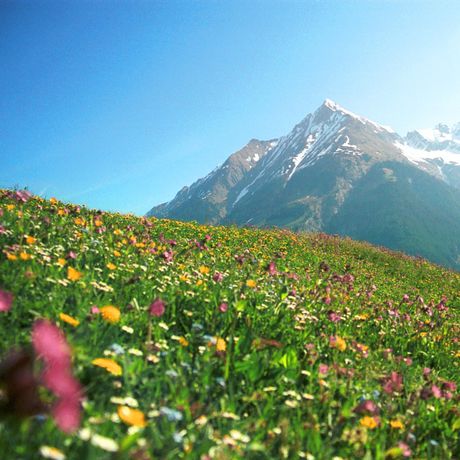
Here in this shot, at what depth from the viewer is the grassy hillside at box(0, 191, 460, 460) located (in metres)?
1.93

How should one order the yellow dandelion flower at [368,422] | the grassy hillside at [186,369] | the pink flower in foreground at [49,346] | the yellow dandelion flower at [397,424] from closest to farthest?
1. the pink flower in foreground at [49,346]
2. the grassy hillside at [186,369]
3. the yellow dandelion flower at [368,422]
4. the yellow dandelion flower at [397,424]

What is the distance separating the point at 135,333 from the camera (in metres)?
3.73

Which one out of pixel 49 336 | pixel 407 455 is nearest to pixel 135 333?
pixel 407 455

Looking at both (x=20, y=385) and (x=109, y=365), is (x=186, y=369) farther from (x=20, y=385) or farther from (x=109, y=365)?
(x=20, y=385)

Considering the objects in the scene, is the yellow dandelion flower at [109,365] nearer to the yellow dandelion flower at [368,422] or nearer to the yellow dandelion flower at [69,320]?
the yellow dandelion flower at [69,320]

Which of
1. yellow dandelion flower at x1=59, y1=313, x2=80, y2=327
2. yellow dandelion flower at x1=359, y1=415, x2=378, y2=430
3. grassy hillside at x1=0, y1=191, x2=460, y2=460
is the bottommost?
yellow dandelion flower at x1=359, y1=415, x2=378, y2=430

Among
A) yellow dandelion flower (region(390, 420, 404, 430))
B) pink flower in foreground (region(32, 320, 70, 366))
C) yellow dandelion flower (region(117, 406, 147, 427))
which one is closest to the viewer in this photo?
pink flower in foreground (region(32, 320, 70, 366))

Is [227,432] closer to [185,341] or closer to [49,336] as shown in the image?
[185,341]

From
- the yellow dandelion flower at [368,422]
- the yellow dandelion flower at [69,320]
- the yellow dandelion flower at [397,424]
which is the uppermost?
the yellow dandelion flower at [69,320]

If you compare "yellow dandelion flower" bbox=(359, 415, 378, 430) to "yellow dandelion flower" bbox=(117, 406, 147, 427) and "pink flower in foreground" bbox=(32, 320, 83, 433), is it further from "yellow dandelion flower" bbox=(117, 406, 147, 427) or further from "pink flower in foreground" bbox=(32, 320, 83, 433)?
"pink flower in foreground" bbox=(32, 320, 83, 433)

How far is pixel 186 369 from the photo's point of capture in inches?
132

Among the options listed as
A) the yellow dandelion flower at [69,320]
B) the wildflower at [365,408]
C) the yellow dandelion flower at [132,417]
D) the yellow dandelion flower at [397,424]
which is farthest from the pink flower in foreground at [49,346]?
the yellow dandelion flower at [397,424]

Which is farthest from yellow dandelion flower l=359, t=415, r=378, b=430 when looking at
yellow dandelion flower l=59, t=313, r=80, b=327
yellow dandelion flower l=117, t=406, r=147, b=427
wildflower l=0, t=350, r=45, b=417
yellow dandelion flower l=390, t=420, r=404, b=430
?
wildflower l=0, t=350, r=45, b=417

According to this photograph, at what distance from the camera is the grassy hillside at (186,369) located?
1.93m
